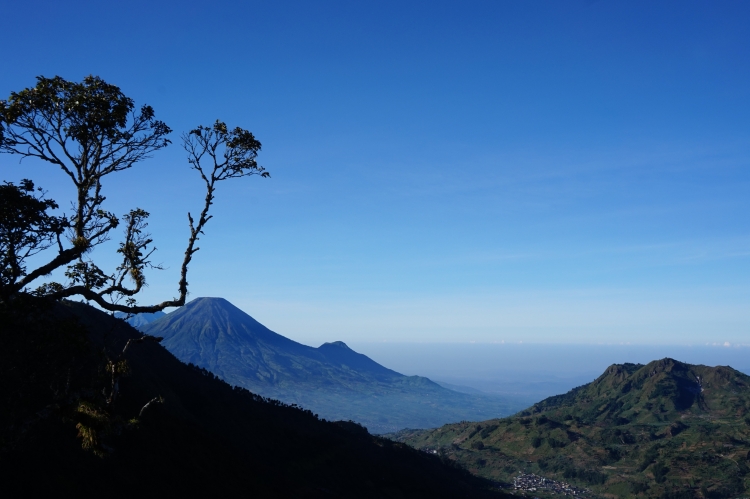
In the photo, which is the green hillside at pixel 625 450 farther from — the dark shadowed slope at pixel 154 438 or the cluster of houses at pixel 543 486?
the dark shadowed slope at pixel 154 438

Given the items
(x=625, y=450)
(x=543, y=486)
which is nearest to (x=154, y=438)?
(x=543, y=486)

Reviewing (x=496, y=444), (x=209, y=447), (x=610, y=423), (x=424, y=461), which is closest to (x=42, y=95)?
(x=209, y=447)

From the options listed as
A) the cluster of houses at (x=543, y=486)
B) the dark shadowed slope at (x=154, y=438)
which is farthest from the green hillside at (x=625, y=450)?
the dark shadowed slope at (x=154, y=438)

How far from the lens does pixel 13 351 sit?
16031mm

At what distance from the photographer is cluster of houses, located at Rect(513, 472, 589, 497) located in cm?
11700

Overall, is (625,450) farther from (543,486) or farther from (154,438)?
(154,438)

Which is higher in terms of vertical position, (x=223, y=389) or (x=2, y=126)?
(x=2, y=126)

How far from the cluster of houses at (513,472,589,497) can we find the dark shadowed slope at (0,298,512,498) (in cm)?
1925

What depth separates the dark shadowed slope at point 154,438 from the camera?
52.4 ft

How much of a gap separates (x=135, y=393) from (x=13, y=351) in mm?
37471

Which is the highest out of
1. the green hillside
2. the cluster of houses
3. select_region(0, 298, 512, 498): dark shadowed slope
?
select_region(0, 298, 512, 498): dark shadowed slope

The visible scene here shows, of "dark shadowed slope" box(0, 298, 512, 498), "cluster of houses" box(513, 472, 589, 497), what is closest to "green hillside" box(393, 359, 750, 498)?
"cluster of houses" box(513, 472, 589, 497)

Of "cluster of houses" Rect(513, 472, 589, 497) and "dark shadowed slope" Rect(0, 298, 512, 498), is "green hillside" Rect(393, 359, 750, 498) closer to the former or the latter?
"cluster of houses" Rect(513, 472, 589, 497)

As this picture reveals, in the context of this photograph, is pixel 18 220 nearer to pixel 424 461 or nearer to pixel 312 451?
pixel 312 451
